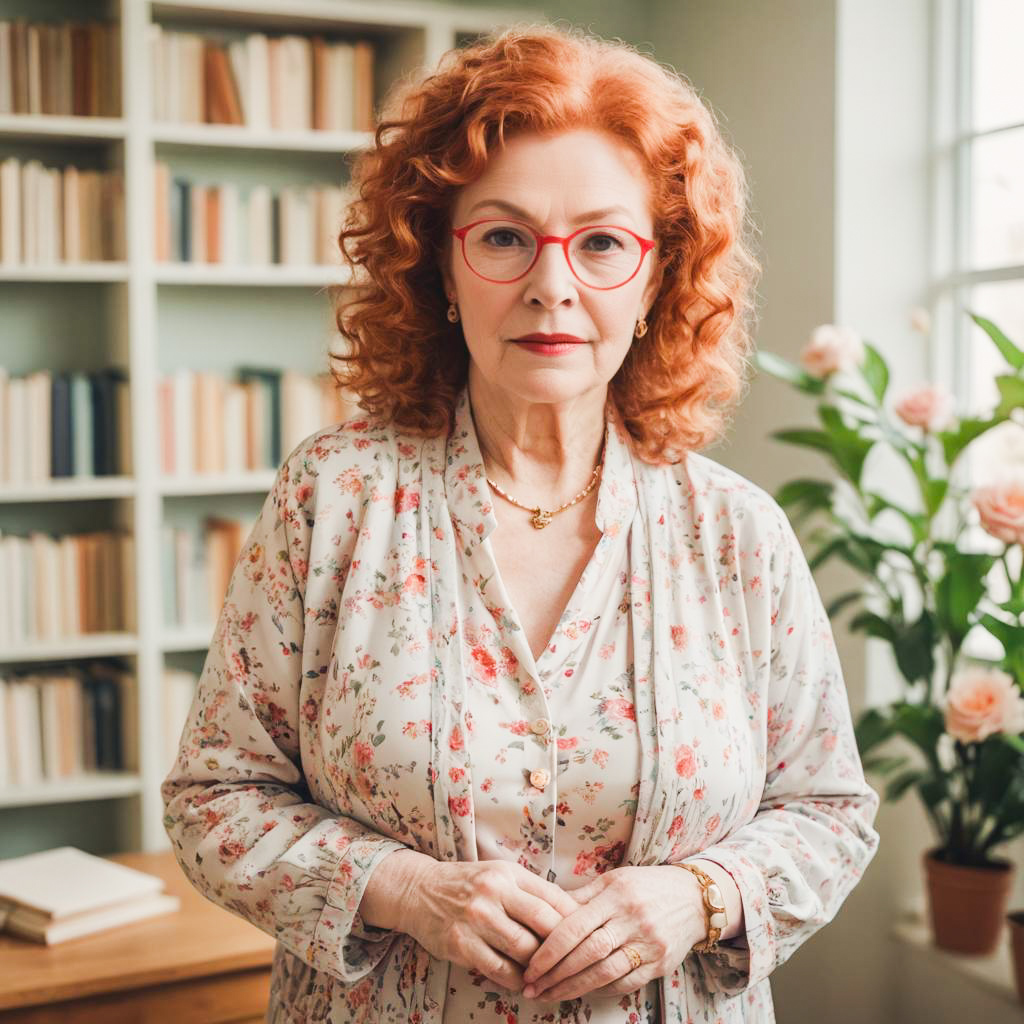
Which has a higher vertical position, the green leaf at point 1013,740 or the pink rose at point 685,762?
the pink rose at point 685,762

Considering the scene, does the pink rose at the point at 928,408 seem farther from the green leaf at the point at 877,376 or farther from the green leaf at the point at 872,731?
the green leaf at the point at 872,731

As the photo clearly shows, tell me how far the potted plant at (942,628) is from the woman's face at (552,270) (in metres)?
0.97

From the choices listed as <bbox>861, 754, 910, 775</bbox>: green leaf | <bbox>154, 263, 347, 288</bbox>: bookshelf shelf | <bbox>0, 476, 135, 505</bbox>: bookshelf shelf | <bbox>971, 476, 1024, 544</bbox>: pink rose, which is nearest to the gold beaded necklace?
<bbox>971, 476, 1024, 544</bbox>: pink rose

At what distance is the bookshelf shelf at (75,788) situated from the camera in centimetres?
282

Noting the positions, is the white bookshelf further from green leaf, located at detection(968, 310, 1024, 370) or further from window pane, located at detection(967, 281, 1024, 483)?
green leaf, located at detection(968, 310, 1024, 370)

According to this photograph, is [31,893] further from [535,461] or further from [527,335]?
[527,335]

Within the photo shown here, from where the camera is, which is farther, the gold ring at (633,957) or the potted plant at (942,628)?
the potted plant at (942,628)

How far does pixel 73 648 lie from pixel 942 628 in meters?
1.90

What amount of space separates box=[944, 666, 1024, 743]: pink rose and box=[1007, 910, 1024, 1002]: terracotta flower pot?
0.37 metres

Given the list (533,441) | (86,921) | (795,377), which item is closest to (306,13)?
(795,377)

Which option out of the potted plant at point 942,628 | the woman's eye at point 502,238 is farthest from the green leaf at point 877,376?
the woman's eye at point 502,238

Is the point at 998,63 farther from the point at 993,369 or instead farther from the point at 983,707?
the point at 983,707

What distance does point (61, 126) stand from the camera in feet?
9.02

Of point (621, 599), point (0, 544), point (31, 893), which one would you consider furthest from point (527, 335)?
point (0, 544)
